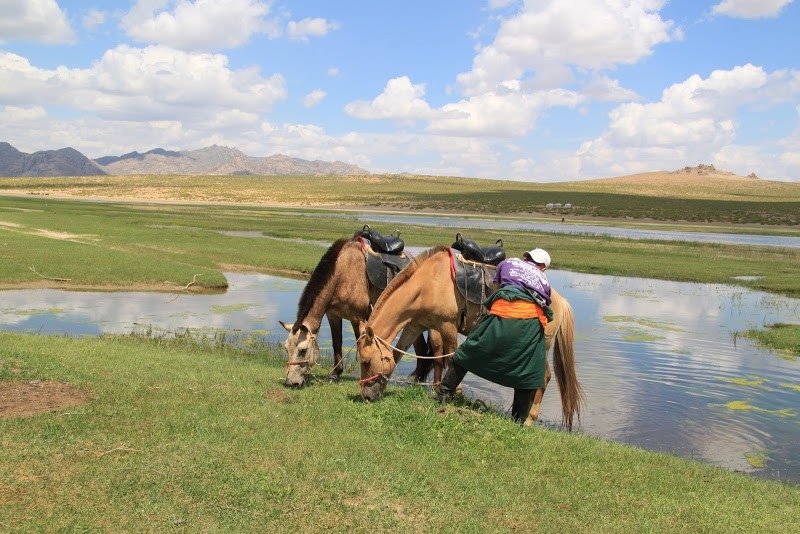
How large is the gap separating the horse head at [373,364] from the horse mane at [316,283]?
1.29m

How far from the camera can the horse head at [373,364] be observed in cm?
802

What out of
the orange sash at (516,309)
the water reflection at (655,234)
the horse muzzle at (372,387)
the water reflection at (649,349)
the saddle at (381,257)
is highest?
the saddle at (381,257)

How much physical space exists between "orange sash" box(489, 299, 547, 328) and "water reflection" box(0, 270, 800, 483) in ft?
9.88

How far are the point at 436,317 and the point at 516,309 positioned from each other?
65.7 inches

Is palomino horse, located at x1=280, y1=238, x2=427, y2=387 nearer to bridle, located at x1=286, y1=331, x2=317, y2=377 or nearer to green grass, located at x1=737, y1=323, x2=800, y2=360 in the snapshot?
bridle, located at x1=286, y1=331, x2=317, y2=377

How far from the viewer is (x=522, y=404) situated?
7.70 m

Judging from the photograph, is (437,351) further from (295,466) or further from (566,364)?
(295,466)

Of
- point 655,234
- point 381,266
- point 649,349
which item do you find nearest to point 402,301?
point 381,266

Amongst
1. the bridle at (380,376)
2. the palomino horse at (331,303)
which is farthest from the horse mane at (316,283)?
the bridle at (380,376)

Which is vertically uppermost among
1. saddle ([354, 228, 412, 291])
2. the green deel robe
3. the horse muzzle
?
saddle ([354, 228, 412, 291])

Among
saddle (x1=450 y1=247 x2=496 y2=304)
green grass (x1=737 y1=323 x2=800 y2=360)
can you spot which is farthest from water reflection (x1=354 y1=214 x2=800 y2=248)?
saddle (x1=450 y1=247 x2=496 y2=304)

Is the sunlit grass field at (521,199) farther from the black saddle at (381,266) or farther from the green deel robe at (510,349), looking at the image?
the green deel robe at (510,349)

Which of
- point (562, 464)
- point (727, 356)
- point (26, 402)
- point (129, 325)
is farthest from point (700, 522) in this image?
point (129, 325)

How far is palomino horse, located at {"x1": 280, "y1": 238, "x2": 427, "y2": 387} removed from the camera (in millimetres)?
8766
